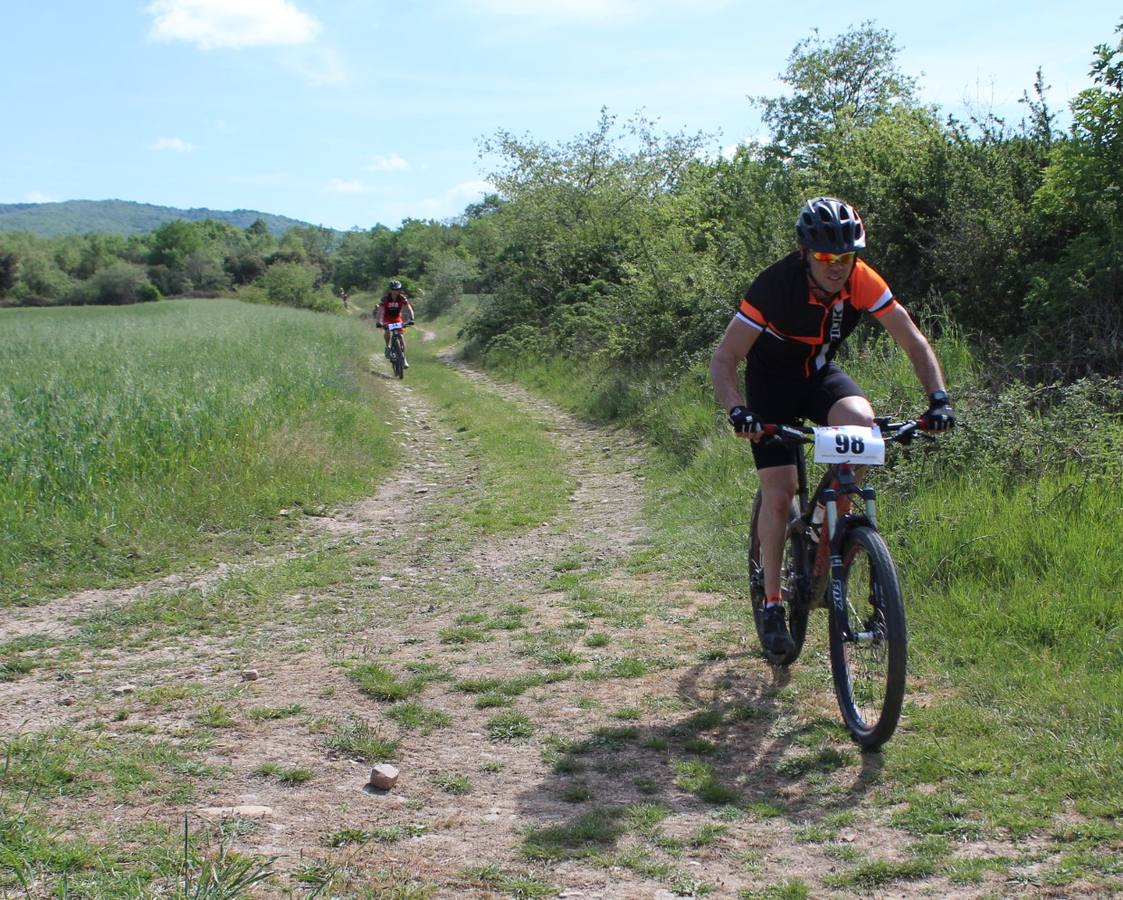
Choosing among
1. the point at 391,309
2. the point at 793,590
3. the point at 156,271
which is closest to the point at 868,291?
the point at 793,590

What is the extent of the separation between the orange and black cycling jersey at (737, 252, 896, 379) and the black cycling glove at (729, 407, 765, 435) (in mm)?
510

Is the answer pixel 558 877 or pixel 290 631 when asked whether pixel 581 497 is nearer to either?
pixel 290 631

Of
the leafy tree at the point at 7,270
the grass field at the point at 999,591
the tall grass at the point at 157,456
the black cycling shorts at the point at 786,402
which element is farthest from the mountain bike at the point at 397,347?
the leafy tree at the point at 7,270

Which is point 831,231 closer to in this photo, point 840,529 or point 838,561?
point 840,529

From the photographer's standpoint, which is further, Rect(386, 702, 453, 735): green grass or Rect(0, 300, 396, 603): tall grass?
Rect(0, 300, 396, 603): tall grass

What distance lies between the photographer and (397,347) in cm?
2142

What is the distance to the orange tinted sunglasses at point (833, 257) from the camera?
4.11 metres

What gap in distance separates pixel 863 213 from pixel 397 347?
12594 mm

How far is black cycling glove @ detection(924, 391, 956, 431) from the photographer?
13.2 feet

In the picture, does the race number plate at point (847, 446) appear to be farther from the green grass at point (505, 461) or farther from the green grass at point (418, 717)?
the green grass at point (505, 461)

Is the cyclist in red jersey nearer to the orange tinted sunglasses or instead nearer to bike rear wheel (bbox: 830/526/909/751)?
the orange tinted sunglasses

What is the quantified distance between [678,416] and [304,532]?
17.6 feet

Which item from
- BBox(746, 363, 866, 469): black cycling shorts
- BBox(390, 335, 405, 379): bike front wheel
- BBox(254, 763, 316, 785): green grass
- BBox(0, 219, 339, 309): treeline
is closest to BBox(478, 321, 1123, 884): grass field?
BBox(746, 363, 866, 469): black cycling shorts

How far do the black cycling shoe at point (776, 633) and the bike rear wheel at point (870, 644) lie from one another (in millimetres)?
432
